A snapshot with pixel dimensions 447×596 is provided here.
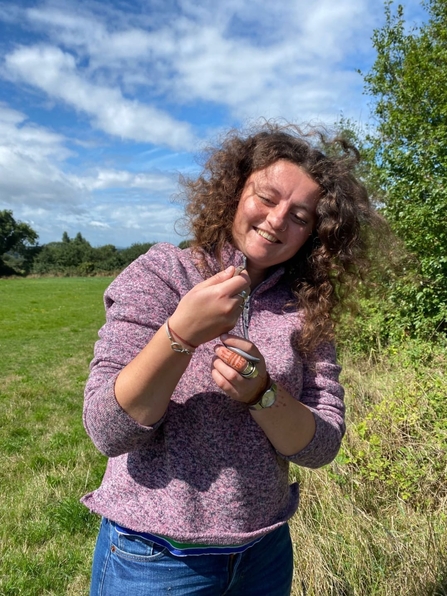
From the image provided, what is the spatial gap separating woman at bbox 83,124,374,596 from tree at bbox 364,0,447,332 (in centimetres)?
467

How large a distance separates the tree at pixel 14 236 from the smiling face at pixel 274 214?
61143mm

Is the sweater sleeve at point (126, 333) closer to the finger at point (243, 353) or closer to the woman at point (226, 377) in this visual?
the woman at point (226, 377)

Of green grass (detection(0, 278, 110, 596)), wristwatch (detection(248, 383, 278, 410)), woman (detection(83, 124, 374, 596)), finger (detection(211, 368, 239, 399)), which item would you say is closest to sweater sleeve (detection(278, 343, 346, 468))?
woman (detection(83, 124, 374, 596))

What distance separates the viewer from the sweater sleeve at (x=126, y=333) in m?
1.18

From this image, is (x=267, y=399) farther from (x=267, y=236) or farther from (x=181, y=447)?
(x=267, y=236)

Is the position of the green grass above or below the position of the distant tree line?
below

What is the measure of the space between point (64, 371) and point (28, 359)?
1.97m

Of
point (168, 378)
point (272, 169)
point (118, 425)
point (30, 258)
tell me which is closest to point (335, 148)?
point (272, 169)

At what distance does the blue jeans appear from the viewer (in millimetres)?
1310

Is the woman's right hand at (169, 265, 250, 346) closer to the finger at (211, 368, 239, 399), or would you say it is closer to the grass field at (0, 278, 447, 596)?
the finger at (211, 368, 239, 399)

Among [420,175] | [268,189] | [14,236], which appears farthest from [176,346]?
[14,236]

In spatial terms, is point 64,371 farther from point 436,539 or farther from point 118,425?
point 118,425

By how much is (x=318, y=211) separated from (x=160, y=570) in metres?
1.21

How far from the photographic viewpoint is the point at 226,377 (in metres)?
1.19
